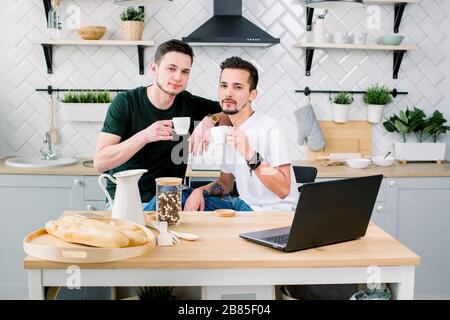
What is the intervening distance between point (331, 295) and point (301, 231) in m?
0.41

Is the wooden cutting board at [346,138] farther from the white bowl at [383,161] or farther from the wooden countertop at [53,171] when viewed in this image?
the wooden countertop at [53,171]

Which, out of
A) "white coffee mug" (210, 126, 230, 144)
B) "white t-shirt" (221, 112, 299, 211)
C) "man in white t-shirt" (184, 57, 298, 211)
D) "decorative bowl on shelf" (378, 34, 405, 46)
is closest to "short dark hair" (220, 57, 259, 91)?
"man in white t-shirt" (184, 57, 298, 211)

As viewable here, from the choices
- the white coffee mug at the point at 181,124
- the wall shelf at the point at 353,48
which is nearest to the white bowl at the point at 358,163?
the wall shelf at the point at 353,48

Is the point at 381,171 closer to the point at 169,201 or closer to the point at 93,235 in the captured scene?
the point at 169,201

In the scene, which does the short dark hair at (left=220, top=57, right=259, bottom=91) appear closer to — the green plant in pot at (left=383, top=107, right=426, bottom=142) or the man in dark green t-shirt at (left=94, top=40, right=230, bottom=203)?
the man in dark green t-shirt at (left=94, top=40, right=230, bottom=203)

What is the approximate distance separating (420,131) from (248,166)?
2.05 metres

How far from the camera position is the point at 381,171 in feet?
13.6

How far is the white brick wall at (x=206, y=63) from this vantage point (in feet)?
14.4

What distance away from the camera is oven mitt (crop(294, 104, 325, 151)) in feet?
14.6

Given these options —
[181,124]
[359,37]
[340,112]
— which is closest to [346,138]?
[340,112]

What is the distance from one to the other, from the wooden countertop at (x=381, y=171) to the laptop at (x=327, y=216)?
175cm

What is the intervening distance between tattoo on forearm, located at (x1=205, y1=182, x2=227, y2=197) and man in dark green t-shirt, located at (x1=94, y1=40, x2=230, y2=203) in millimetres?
221
